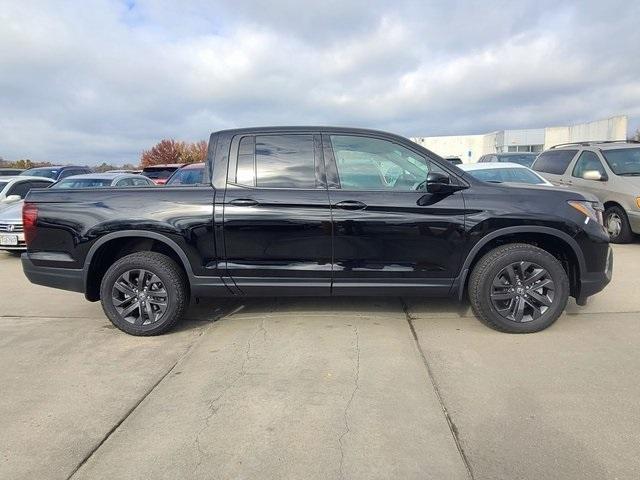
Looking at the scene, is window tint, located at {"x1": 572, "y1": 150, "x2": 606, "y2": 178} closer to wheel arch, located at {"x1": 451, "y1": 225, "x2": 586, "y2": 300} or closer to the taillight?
wheel arch, located at {"x1": 451, "y1": 225, "x2": 586, "y2": 300}

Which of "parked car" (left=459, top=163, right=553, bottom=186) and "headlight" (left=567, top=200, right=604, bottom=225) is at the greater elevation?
"parked car" (left=459, top=163, right=553, bottom=186)

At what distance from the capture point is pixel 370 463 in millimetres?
2426

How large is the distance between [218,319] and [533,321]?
3.03 m

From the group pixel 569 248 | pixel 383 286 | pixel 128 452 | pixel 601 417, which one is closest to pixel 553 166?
pixel 569 248

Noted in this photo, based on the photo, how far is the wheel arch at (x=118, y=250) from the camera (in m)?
4.05

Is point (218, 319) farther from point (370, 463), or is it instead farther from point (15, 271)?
point (15, 271)

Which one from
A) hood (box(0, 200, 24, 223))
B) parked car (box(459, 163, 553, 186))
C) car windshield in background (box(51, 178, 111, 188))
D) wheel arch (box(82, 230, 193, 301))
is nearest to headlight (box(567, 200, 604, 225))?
wheel arch (box(82, 230, 193, 301))

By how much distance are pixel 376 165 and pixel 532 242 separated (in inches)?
64.8

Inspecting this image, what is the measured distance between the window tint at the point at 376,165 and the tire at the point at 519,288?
3.19 feet

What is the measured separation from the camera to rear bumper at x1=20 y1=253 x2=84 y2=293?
4.14 meters

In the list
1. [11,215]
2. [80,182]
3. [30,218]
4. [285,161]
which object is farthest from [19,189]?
[285,161]

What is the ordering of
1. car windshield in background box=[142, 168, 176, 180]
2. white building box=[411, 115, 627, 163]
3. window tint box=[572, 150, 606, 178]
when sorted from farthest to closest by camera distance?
white building box=[411, 115, 627, 163]
car windshield in background box=[142, 168, 176, 180]
window tint box=[572, 150, 606, 178]

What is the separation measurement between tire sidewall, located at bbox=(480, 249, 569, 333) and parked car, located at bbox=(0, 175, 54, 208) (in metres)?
9.17

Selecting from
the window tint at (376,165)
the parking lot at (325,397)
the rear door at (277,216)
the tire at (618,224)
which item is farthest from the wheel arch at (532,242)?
the tire at (618,224)
